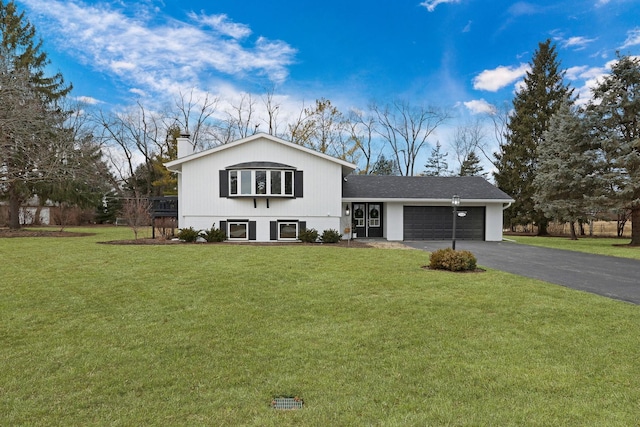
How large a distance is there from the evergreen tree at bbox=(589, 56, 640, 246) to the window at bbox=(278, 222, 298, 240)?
1506 centimetres

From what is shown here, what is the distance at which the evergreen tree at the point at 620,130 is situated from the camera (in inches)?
659

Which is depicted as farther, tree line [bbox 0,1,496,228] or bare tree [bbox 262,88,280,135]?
bare tree [bbox 262,88,280,135]

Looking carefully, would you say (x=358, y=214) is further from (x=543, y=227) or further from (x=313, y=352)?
(x=543, y=227)

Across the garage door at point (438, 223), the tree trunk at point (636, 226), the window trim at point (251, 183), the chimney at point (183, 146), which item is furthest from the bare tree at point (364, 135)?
the tree trunk at point (636, 226)

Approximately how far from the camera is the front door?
19984 mm

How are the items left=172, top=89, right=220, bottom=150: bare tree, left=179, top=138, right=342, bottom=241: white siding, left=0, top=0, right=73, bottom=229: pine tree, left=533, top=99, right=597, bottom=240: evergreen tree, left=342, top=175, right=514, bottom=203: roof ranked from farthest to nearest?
1. left=172, top=89, right=220, bottom=150: bare tree
2. left=342, top=175, right=514, bottom=203: roof
3. left=533, top=99, right=597, bottom=240: evergreen tree
4. left=179, top=138, right=342, bottom=241: white siding
5. left=0, top=0, right=73, bottom=229: pine tree

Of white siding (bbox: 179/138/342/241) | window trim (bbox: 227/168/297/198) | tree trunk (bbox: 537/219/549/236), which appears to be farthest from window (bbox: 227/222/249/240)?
tree trunk (bbox: 537/219/549/236)

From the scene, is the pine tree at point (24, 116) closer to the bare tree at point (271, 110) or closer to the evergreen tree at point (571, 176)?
the bare tree at point (271, 110)

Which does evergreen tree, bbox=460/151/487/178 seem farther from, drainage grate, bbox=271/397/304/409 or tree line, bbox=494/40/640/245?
drainage grate, bbox=271/397/304/409

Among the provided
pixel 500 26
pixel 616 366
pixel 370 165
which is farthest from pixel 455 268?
pixel 370 165

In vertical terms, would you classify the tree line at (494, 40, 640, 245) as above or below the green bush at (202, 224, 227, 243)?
above

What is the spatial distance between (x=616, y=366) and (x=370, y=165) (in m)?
35.4

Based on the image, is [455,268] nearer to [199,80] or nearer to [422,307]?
[422,307]

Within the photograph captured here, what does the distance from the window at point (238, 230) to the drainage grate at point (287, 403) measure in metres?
14.6
